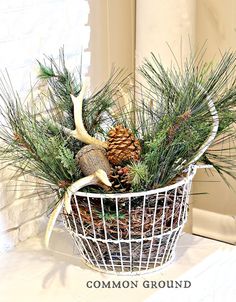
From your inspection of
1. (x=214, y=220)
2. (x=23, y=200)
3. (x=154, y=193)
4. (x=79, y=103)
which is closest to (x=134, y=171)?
(x=154, y=193)

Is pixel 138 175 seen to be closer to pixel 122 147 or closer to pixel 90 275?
pixel 122 147

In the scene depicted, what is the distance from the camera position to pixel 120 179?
909mm

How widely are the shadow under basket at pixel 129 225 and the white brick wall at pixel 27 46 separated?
0.62ft

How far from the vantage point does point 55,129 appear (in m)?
0.98

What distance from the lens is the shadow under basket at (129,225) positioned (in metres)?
0.90

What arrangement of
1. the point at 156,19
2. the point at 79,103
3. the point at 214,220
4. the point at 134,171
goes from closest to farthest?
the point at 134,171 < the point at 79,103 < the point at 156,19 < the point at 214,220

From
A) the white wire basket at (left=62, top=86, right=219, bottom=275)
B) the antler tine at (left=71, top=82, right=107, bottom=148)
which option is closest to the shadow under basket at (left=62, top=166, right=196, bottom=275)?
the white wire basket at (left=62, top=86, right=219, bottom=275)

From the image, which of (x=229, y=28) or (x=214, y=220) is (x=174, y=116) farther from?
(x=214, y=220)

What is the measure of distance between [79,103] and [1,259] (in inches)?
12.7

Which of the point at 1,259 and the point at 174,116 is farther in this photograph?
the point at 1,259

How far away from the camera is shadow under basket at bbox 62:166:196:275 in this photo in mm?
899

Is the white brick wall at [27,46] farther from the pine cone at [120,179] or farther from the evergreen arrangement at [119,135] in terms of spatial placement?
the pine cone at [120,179]

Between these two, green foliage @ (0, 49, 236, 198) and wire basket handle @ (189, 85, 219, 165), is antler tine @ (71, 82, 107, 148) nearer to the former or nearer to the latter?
green foliage @ (0, 49, 236, 198)

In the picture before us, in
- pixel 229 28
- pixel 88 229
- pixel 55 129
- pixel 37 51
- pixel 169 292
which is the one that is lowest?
pixel 169 292
